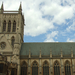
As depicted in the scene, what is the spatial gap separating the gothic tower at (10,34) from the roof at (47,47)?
4.09 m

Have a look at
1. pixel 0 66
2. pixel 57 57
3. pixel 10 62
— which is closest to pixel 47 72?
pixel 57 57

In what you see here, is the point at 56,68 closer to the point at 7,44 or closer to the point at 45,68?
the point at 45,68

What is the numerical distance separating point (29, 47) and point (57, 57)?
41.8ft

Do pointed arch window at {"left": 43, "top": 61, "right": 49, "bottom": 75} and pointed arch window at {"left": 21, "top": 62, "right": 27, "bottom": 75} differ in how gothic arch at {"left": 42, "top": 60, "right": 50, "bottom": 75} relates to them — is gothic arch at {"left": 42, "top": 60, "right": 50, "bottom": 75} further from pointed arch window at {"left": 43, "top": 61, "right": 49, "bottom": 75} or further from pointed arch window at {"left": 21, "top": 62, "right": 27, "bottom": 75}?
pointed arch window at {"left": 21, "top": 62, "right": 27, "bottom": 75}

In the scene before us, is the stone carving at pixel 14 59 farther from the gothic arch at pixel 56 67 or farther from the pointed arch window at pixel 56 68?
the pointed arch window at pixel 56 68

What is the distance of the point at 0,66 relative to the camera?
1943 inches

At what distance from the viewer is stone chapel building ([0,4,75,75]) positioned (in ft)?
191

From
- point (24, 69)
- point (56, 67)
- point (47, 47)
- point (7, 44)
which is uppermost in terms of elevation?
point (7, 44)

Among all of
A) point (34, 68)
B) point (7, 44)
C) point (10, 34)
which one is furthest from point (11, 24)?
point (34, 68)

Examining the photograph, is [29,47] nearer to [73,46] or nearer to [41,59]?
[41,59]

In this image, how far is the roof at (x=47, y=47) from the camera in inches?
2446

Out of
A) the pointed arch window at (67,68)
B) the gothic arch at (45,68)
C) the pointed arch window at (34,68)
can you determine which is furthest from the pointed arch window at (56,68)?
the pointed arch window at (34,68)

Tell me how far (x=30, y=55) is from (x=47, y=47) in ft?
29.1

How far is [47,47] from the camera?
64812 millimetres
